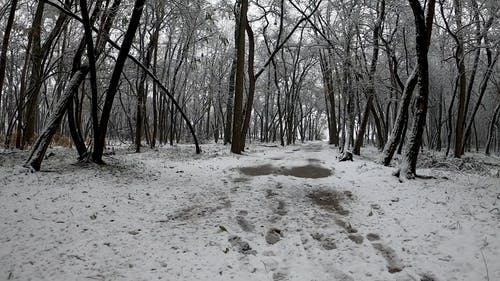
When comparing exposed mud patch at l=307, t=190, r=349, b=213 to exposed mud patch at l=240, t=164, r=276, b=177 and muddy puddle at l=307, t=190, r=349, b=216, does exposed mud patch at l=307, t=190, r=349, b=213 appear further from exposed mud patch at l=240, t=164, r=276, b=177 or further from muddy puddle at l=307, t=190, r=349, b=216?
exposed mud patch at l=240, t=164, r=276, b=177

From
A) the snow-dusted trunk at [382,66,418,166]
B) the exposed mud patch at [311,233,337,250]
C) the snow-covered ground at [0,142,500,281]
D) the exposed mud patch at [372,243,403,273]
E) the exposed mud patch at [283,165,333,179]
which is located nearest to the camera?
the snow-covered ground at [0,142,500,281]

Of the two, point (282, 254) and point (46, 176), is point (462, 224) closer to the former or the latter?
point (282, 254)

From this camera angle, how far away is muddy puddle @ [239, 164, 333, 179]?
7.80 metres

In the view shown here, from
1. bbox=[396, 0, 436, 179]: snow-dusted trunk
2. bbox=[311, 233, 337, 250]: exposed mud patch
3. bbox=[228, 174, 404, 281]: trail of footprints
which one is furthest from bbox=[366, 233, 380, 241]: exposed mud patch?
bbox=[396, 0, 436, 179]: snow-dusted trunk

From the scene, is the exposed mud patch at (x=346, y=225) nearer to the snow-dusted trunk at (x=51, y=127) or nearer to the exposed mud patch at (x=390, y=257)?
the exposed mud patch at (x=390, y=257)

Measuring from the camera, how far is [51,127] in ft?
20.7

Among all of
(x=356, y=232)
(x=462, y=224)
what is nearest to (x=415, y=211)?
(x=462, y=224)

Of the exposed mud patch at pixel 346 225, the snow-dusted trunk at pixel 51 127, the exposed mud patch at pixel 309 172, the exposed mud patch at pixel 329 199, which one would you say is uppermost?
the snow-dusted trunk at pixel 51 127

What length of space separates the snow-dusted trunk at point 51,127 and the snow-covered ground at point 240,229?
0.35m

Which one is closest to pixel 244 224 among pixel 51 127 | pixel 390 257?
pixel 390 257

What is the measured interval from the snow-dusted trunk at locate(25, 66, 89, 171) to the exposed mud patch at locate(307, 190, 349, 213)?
5.50 metres

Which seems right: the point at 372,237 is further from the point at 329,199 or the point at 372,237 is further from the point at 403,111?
the point at 403,111

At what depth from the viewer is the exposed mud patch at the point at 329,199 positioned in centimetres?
508

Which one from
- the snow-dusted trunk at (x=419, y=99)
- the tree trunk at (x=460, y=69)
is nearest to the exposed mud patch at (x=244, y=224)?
the snow-dusted trunk at (x=419, y=99)
